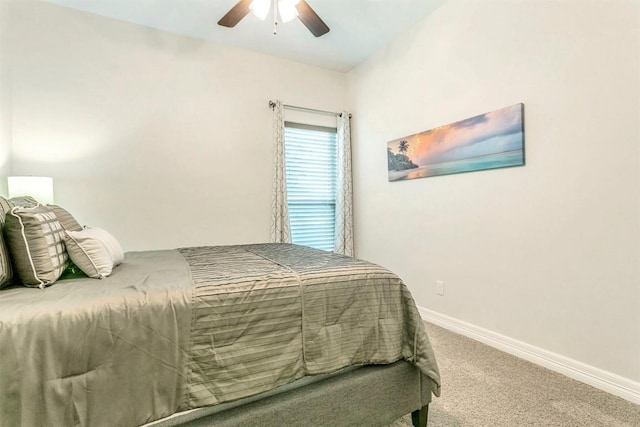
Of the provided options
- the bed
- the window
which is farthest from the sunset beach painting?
the bed

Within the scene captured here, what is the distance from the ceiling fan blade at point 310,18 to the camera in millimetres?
2182

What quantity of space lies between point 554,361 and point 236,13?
Answer: 3.27m

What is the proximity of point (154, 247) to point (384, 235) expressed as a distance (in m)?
2.41

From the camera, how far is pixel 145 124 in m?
3.03

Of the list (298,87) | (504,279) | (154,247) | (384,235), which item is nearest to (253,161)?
(298,87)

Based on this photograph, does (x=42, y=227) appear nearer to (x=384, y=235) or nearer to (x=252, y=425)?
(x=252, y=425)

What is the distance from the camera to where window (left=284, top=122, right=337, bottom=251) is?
3.77 meters

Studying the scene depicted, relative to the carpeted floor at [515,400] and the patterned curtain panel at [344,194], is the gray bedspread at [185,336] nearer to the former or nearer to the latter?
the carpeted floor at [515,400]

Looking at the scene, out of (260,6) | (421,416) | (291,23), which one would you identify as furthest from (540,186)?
(291,23)

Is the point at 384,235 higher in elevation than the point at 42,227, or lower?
lower

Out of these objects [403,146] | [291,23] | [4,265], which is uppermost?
[291,23]

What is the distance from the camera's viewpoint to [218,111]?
3361 mm

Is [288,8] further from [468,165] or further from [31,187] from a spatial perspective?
[31,187]

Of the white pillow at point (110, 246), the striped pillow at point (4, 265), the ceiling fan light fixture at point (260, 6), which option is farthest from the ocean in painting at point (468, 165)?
the striped pillow at point (4, 265)
